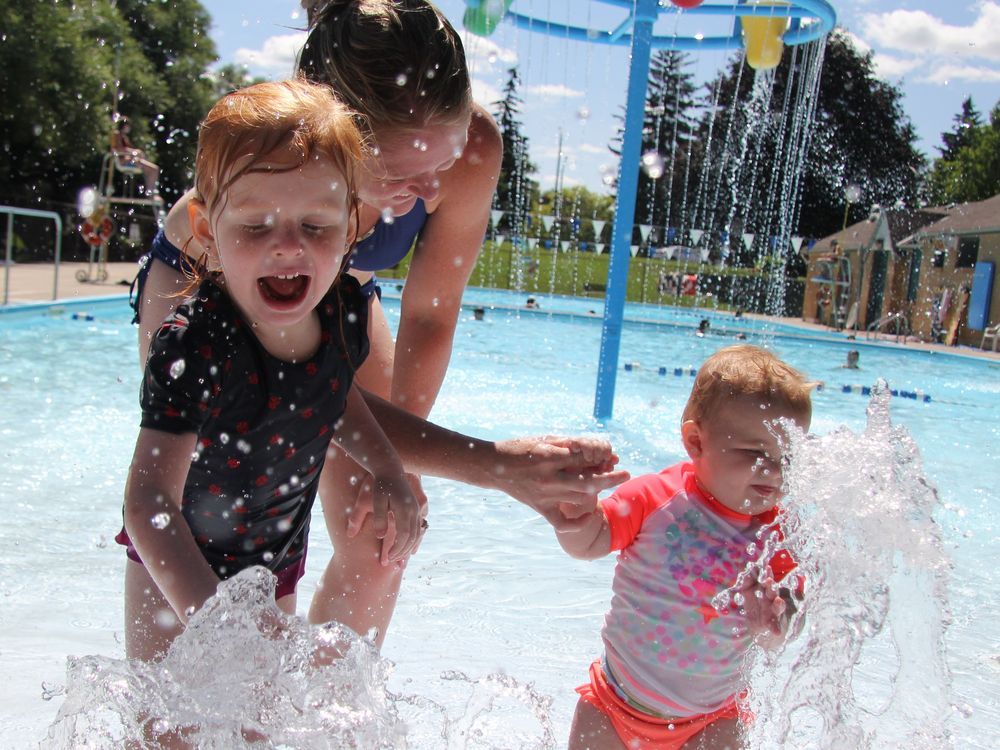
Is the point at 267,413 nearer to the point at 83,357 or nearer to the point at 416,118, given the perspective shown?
the point at 416,118

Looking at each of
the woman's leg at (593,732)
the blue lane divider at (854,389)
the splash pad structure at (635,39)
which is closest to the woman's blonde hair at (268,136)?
the woman's leg at (593,732)

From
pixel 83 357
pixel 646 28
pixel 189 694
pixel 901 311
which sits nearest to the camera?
pixel 189 694

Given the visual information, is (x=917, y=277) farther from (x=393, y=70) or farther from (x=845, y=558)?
(x=393, y=70)

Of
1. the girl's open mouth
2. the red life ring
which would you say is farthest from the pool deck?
the girl's open mouth

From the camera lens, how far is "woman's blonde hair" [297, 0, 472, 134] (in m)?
1.87

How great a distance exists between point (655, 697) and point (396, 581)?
2.29 feet

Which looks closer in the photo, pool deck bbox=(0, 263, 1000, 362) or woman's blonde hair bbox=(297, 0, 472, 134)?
woman's blonde hair bbox=(297, 0, 472, 134)

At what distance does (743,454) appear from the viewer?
6.56ft

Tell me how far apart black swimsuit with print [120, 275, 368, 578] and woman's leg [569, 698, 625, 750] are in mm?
722

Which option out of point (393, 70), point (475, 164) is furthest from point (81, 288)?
point (393, 70)

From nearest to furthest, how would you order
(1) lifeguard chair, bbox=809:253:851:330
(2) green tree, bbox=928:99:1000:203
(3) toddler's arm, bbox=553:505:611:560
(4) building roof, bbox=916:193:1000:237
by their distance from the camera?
(3) toddler's arm, bbox=553:505:611:560 < (4) building roof, bbox=916:193:1000:237 < (1) lifeguard chair, bbox=809:253:851:330 < (2) green tree, bbox=928:99:1000:203

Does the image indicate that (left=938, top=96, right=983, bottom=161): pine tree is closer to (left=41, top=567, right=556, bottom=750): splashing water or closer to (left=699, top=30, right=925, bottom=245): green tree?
(left=699, top=30, right=925, bottom=245): green tree

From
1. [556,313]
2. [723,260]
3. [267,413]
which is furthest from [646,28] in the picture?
[723,260]

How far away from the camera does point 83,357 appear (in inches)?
351
